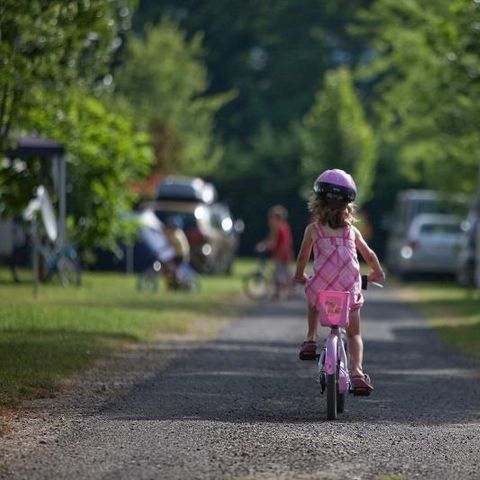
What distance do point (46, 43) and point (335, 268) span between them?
9314 millimetres

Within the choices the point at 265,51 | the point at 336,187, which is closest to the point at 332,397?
the point at 336,187

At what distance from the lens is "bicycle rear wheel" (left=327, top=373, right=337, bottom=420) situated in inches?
465

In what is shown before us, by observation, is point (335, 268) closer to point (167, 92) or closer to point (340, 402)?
point (340, 402)

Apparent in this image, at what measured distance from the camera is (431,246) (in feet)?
134

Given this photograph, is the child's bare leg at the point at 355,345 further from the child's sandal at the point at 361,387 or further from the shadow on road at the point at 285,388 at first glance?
the shadow on road at the point at 285,388

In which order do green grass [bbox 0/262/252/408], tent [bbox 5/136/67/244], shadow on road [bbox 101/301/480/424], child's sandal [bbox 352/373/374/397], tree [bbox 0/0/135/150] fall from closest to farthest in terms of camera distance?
shadow on road [bbox 101/301/480/424] → child's sandal [bbox 352/373/374/397] → green grass [bbox 0/262/252/408] → tree [bbox 0/0/135/150] → tent [bbox 5/136/67/244]

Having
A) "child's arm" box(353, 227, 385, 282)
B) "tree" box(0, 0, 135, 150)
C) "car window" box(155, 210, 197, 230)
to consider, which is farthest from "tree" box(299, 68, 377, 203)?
"child's arm" box(353, 227, 385, 282)

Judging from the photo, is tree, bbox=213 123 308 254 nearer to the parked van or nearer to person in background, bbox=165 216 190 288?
the parked van

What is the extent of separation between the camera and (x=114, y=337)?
758 inches

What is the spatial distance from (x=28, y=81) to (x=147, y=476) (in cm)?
1215

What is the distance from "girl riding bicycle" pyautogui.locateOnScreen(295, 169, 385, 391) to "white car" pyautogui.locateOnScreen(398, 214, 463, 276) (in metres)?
28.0

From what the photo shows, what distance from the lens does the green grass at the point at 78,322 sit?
1472 cm

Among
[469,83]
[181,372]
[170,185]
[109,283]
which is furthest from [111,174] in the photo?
[181,372]

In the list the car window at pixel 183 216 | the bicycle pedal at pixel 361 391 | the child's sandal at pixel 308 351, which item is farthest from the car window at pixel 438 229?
the child's sandal at pixel 308 351
